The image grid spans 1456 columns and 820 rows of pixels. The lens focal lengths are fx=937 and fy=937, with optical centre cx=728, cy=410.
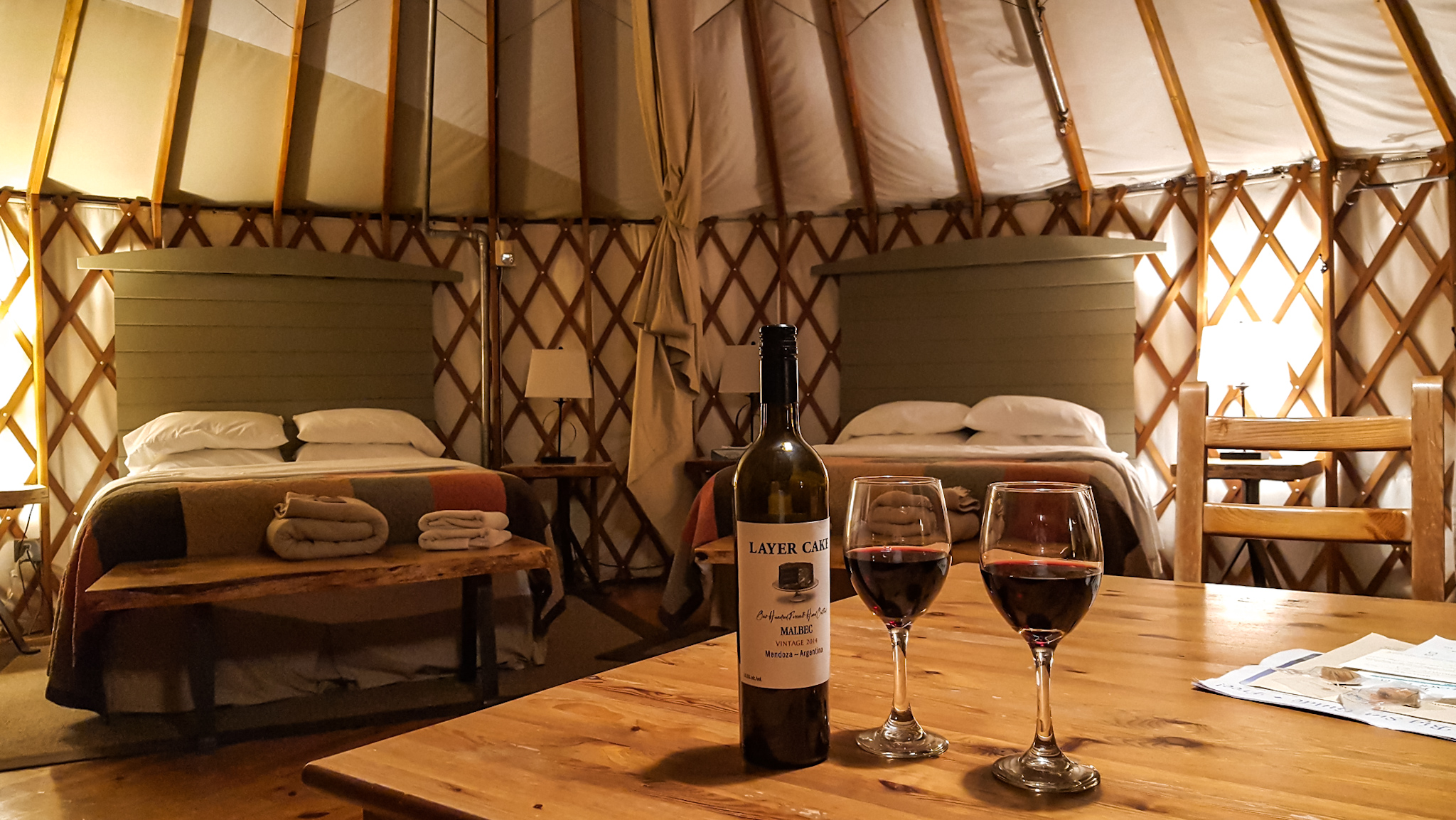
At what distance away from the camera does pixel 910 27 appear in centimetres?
396

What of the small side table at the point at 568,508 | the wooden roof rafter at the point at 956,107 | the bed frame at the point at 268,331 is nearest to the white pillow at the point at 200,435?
the bed frame at the point at 268,331

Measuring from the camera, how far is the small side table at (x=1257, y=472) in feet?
10.6

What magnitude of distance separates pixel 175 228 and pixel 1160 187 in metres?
4.43

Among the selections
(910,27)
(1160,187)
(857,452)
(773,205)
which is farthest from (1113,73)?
(857,452)

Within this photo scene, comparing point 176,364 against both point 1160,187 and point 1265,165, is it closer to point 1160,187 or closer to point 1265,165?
point 1160,187

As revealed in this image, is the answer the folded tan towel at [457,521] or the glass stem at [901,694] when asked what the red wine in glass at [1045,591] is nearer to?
the glass stem at [901,694]

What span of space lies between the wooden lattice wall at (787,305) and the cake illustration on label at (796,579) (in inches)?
142

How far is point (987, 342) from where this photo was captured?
448 cm

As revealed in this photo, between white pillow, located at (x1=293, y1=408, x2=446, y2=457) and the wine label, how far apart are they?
3883 millimetres

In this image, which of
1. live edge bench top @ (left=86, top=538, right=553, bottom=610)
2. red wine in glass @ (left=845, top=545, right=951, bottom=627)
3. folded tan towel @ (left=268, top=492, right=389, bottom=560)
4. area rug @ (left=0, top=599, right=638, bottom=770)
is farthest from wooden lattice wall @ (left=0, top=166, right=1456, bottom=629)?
red wine in glass @ (left=845, top=545, right=951, bottom=627)

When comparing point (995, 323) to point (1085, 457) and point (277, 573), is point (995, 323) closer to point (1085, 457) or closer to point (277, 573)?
point (1085, 457)

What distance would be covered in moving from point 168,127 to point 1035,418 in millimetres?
3843

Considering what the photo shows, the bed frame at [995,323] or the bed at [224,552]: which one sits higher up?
the bed frame at [995,323]

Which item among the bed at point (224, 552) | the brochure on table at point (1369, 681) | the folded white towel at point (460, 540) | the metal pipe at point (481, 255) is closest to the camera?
the brochure on table at point (1369, 681)
